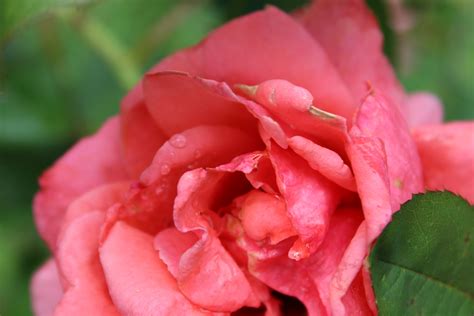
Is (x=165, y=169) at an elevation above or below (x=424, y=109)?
above

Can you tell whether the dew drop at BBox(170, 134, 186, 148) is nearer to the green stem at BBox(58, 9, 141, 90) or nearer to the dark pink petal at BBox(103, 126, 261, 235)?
the dark pink petal at BBox(103, 126, 261, 235)

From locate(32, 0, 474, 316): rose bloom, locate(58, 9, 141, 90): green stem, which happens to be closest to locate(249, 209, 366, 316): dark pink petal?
locate(32, 0, 474, 316): rose bloom

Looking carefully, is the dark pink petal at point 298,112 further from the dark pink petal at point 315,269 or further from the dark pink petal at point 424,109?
the dark pink petal at point 424,109

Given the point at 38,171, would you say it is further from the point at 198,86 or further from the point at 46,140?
the point at 198,86

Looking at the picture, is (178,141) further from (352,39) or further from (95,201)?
(352,39)

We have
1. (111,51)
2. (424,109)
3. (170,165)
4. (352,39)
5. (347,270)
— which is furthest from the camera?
(111,51)

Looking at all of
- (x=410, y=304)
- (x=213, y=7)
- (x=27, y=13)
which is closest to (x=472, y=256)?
(x=410, y=304)

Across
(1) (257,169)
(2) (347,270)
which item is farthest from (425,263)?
(1) (257,169)

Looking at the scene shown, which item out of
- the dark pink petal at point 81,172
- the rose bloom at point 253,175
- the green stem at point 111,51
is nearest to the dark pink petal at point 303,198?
the rose bloom at point 253,175
